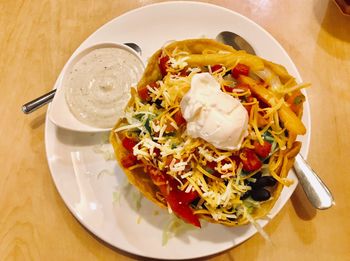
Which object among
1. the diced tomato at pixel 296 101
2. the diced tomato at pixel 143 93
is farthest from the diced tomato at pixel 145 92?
the diced tomato at pixel 296 101

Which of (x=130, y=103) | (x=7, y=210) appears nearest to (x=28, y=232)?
(x=7, y=210)

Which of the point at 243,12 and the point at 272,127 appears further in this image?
the point at 243,12

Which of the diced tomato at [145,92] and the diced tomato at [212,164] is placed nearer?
the diced tomato at [212,164]

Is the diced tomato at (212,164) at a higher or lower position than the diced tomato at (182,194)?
higher

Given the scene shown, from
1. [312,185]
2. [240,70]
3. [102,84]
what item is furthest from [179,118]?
[312,185]

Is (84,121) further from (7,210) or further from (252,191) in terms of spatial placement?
(252,191)

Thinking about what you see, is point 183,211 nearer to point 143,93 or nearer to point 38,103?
point 143,93

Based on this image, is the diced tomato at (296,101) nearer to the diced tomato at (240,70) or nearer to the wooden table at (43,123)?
the diced tomato at (240,70)
